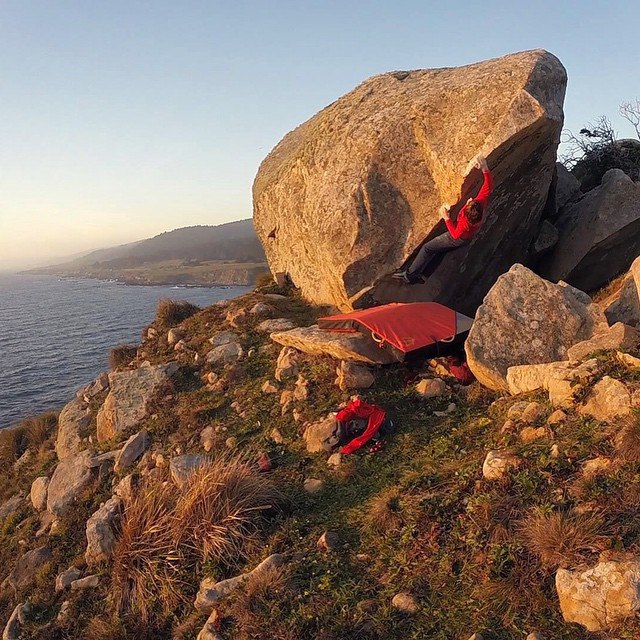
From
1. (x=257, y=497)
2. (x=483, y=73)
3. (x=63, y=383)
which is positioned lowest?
(x=63, y=383)

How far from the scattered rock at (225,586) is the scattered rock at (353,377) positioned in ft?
13.8

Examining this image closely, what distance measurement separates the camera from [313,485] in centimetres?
776

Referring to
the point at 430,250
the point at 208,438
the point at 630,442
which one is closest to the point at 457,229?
the point at 430,250

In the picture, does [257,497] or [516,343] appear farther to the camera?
[516,343]

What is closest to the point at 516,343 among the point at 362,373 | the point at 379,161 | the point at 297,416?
the point at 362,373

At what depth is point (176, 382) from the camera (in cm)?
1238

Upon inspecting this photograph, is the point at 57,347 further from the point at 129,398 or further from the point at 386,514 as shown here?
the point at 386,514

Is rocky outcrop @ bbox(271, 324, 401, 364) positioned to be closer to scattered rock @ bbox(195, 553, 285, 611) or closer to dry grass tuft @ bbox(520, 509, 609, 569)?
scattered rock @ bbox(195, 553, 285, 611)

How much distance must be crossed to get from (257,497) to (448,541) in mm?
2890

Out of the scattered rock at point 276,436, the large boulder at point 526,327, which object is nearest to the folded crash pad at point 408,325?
the large boulder at point 526,327

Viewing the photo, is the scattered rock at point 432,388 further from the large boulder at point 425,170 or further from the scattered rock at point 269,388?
the large boulder at point 425,170

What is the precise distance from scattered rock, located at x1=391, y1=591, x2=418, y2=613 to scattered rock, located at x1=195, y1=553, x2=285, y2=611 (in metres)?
1.57

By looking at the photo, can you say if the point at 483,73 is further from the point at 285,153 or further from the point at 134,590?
the point at 134,590

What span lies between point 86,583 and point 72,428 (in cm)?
634
